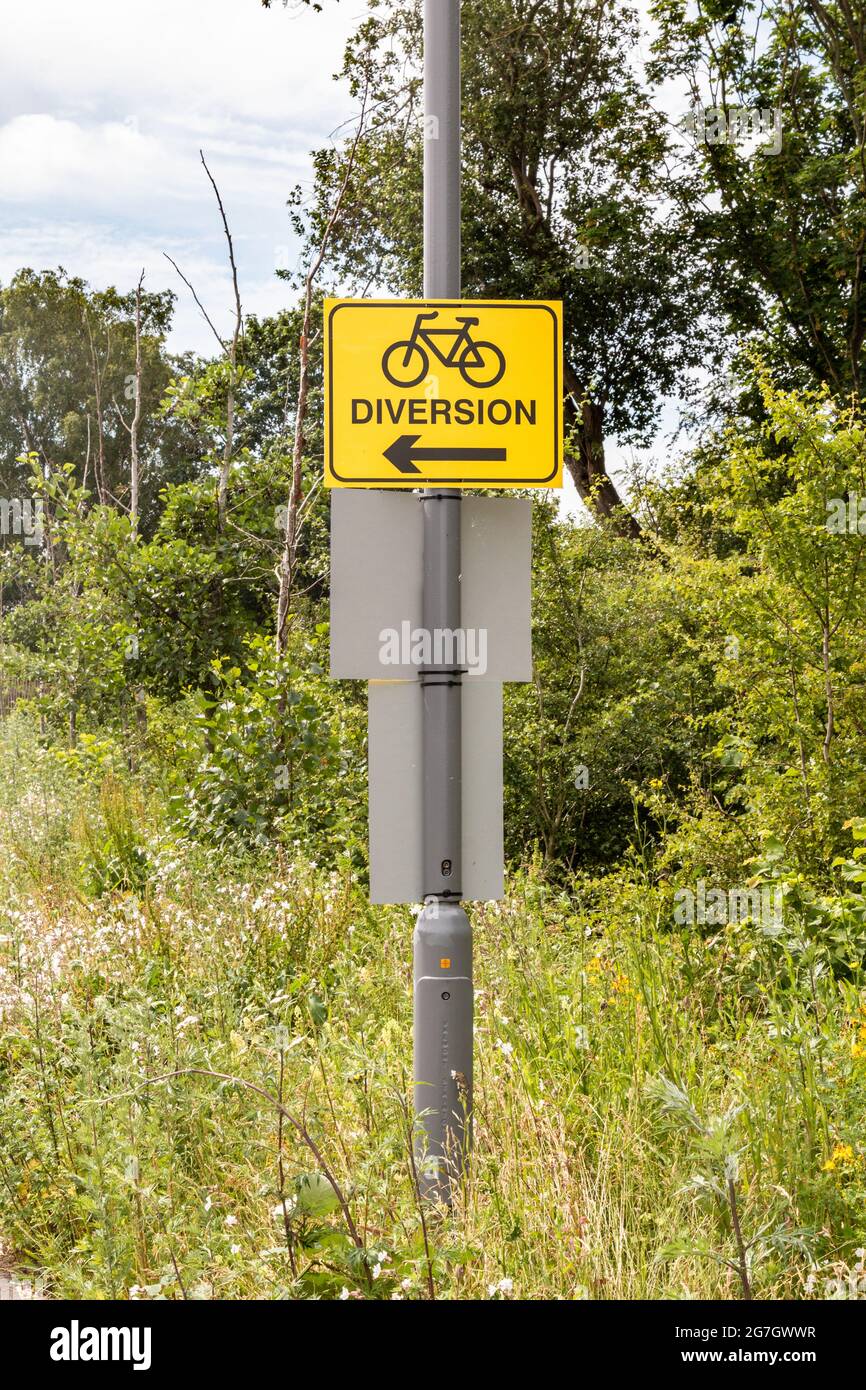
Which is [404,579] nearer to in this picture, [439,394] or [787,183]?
[439,394]

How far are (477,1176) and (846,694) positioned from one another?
3819 millimetres

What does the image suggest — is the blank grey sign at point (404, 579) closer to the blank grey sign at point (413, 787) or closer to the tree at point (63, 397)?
the blank grey sign at point (413, 787)

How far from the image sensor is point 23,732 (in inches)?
548

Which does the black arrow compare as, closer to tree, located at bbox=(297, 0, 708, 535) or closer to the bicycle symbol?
the bicycle symbol

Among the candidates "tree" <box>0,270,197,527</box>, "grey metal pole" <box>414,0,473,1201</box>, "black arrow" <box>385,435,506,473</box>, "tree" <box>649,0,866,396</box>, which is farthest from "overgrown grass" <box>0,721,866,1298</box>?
"tree" <box>0,270,197,527</box>

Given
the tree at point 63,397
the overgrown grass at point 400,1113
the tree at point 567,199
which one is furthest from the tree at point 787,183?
the tree at point 63,397

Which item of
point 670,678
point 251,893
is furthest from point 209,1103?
point 670,678

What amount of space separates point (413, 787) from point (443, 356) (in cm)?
126

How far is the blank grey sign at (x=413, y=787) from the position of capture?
3.46m

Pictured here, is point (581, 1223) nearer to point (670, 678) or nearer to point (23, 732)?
point (670, 678)

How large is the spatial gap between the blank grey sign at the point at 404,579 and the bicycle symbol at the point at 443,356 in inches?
13.6

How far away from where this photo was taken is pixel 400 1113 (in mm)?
3537

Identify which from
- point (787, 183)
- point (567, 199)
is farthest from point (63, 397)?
point (787, 183)
